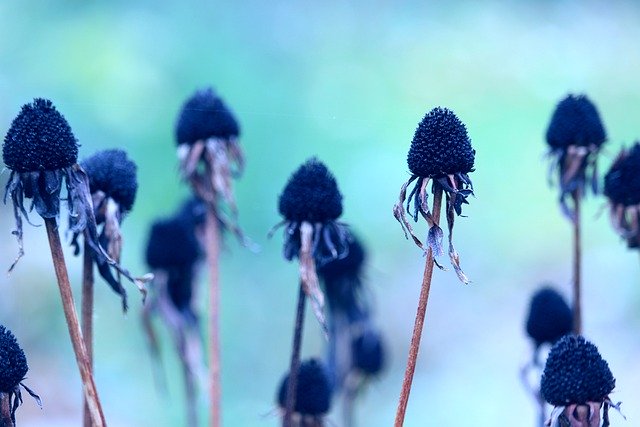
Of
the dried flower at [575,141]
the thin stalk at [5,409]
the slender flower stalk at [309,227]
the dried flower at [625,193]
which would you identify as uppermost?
the dried flower at [575,141]

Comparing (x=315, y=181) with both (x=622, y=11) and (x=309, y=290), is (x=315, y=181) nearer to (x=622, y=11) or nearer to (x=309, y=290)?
(x=309, y=290)

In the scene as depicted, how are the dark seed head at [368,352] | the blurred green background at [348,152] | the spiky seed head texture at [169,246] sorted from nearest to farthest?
the spiky seed head texture at [169,246] → the dark seed head at [368,352] → the blurred green background at [348,152]

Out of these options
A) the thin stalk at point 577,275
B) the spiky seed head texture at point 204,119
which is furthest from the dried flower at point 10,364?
the thin stalk at point 577,275

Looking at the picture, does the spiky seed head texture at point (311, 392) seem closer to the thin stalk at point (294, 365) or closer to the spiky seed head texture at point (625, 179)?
the thin stalk at point (294, 365)

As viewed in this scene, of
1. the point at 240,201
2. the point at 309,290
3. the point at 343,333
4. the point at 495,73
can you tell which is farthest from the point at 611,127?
the point at 309,290

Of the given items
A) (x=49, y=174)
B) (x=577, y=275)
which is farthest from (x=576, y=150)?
(x=49, y=174)

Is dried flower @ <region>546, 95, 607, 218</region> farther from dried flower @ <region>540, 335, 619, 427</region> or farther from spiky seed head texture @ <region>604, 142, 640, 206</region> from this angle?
dried flower @ <region>540, 335, 619, 427</region>

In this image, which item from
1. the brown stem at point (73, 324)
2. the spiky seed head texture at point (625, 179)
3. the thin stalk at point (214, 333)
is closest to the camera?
the brown stem at point (73, 324)
